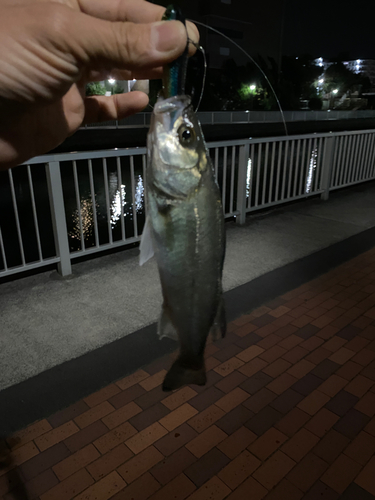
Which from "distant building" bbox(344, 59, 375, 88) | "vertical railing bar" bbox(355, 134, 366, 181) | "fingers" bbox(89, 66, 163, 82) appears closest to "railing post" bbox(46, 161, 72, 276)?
"fingers" bbox(89, 66, 163, 82)

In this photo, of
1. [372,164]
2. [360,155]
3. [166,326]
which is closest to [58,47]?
[166,326]

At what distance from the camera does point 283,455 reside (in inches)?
102

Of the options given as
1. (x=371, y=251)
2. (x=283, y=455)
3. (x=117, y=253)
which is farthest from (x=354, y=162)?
(x=283, y=455)

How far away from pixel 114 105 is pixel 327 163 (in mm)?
7633

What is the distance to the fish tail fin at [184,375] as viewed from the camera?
177cm

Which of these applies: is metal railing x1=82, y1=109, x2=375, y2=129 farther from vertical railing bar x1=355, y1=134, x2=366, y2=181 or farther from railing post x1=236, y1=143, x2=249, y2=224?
railing post x1=236, y1=143, x2=249, y2=224

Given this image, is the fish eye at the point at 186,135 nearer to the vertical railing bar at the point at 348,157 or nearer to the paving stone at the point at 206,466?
the paving stone at the point at 206,466

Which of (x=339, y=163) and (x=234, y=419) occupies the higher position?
(x=339, y=163)

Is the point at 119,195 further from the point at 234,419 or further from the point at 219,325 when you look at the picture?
the point at 219,325

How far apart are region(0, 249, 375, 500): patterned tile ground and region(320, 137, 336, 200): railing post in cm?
618

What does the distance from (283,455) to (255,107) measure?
55124 millimetres

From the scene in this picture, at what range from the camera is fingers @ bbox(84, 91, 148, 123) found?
248cm

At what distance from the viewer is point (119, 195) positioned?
22.0ft

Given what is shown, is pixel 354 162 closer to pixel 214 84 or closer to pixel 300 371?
pixel 300 371
